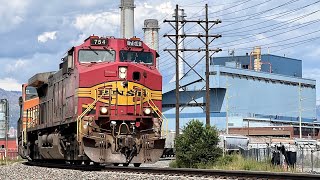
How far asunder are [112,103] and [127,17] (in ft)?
225

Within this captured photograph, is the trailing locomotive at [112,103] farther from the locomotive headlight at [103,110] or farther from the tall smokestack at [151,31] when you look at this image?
the tall smokestack at [151,31]

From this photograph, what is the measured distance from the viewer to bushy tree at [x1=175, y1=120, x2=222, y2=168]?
2652 centimetres

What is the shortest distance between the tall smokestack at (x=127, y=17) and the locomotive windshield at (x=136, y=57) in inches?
2528

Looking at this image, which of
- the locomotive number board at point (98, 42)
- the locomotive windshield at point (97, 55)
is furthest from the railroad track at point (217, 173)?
the locomotive number board at point (98, 42)

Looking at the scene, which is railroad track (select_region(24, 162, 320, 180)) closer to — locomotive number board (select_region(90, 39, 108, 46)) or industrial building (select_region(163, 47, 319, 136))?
locomotive number board (select_region(90, 39, 108, 46))

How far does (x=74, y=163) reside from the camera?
918 inches

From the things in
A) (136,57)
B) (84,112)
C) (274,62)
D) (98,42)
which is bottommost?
(84,112)

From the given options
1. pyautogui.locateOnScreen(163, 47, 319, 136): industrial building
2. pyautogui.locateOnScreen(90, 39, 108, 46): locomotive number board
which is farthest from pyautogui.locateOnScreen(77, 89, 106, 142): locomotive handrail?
pyautogui.locateOnScreen(163, 47, 319, 136): industrial building

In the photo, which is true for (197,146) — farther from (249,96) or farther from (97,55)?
(249,96)

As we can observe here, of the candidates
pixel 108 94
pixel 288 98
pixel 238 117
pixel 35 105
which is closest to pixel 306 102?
pixel 288 98

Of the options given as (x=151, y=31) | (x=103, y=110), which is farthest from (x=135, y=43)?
(x=151, y=31)

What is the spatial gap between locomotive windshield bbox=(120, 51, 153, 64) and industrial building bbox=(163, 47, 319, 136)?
197 feet

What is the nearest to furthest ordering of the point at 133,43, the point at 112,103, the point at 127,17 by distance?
the point at 112,103 < the point at 133,43 < the point at 127,17

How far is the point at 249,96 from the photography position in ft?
310
